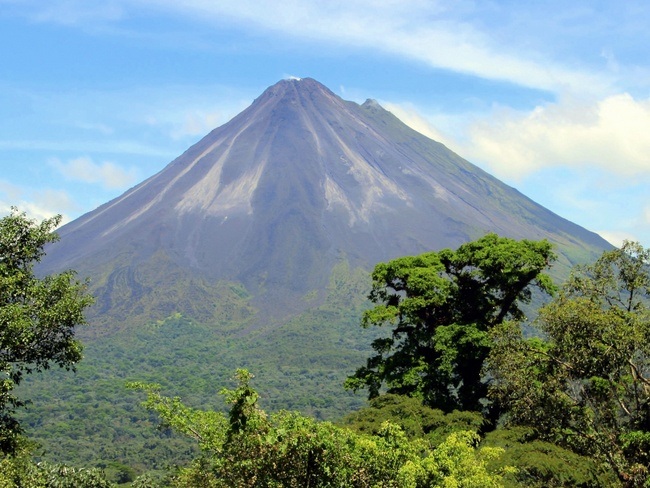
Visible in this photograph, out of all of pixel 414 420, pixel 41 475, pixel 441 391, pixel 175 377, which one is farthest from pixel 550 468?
pixel 175 377

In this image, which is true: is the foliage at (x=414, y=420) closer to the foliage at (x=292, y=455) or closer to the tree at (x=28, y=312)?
the foliage at (x=292, y=455)

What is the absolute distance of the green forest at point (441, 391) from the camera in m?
12.6

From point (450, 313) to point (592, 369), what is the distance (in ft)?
31.3

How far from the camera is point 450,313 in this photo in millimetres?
27875

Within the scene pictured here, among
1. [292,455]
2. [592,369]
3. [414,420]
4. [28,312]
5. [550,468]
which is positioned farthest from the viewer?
[414,420]

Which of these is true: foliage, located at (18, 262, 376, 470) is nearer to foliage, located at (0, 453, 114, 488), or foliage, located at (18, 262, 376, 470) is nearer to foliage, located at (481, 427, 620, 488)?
foliage, located at (0, 453, 114, 488)

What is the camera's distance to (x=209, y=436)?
13664 mm

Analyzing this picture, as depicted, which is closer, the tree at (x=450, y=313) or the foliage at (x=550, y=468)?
the foliage at (x=550, y=468)

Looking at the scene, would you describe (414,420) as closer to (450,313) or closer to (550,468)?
(550,468)

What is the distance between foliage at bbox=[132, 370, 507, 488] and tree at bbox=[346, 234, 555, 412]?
37.7ft

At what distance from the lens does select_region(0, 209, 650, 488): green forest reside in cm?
1264

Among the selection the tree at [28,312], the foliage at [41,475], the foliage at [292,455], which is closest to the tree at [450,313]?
the foliage at [41,475]

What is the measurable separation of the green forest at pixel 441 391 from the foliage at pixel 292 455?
1.2 inches

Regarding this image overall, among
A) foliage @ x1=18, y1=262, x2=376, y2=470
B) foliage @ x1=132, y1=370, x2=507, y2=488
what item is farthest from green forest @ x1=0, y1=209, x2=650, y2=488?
foliage @ x1=18, y1=262, x2=376, y2=470
